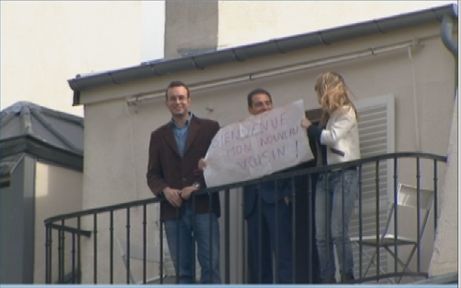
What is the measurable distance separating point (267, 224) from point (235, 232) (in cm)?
114

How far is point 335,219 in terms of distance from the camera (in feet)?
59.9

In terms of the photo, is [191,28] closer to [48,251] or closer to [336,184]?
[48,251]

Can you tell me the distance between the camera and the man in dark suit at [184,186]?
1878 centimetres

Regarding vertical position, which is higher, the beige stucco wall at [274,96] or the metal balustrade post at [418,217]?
the beige stucco wall at [274,96]

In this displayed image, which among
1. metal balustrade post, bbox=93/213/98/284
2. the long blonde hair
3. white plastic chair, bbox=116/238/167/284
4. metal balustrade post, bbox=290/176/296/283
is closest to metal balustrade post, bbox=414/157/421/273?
the long blonde hair

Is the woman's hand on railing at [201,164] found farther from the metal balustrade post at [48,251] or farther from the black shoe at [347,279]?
the metal balustrade post at [48,251]

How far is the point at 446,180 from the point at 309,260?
3.92ft

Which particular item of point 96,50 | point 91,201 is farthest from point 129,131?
point 96,50

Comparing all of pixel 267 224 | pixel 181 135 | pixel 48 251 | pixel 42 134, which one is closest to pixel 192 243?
pixel 267 224

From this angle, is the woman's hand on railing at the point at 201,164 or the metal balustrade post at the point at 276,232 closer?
the metal balustrade post at the point at 276,232

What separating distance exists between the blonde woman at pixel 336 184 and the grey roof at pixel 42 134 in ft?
14.0

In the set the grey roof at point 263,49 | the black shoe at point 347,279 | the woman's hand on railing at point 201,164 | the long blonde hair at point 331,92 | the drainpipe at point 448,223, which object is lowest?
the black shoe at point 347,279

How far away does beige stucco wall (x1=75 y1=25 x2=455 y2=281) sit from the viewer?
19.2 metres

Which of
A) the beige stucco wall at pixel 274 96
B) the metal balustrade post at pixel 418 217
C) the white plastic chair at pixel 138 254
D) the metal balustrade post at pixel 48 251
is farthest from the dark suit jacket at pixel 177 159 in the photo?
the metal balustrade post at pixel 418 217
